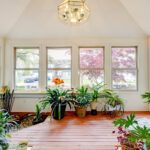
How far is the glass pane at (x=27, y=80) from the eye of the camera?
10.1 feet

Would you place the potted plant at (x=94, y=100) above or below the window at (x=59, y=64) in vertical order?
below

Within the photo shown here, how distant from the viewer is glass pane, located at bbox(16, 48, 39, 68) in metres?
3.07

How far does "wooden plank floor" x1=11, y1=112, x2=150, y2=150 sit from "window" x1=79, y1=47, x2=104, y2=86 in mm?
1174

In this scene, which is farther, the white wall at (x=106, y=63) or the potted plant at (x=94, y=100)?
the white wall at (x=106, y=63)

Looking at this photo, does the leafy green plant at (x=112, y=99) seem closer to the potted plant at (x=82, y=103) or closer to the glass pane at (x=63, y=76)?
the potted plant at (x=82, y=103)

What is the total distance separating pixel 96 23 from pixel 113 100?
87.1 inches

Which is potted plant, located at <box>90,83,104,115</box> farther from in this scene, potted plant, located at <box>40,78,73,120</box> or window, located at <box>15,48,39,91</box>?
window, located at <box>15,48,39,91</box>

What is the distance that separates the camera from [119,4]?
2471 mm

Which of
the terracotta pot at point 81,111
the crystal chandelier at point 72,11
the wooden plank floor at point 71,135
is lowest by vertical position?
the wooden plank floor at point 71,135

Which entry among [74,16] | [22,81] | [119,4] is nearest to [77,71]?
[74,16]

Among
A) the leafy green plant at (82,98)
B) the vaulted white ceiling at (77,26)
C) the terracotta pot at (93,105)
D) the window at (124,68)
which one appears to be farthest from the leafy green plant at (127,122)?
the vaulted white ceiling at (77,26)

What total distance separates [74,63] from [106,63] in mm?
1002

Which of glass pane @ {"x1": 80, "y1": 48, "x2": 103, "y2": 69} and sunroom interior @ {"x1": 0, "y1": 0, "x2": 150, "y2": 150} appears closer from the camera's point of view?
sunroom interior @ {"x1": 0, "y1": 0, "x2": 150, "y2": 150}

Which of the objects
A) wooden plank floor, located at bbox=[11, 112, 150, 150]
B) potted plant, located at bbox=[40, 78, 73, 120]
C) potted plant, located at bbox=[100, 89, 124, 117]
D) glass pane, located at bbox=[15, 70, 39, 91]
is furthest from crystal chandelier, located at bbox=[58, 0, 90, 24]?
wooden plank floor, located at bbox=[11, 112, 150, 150]
